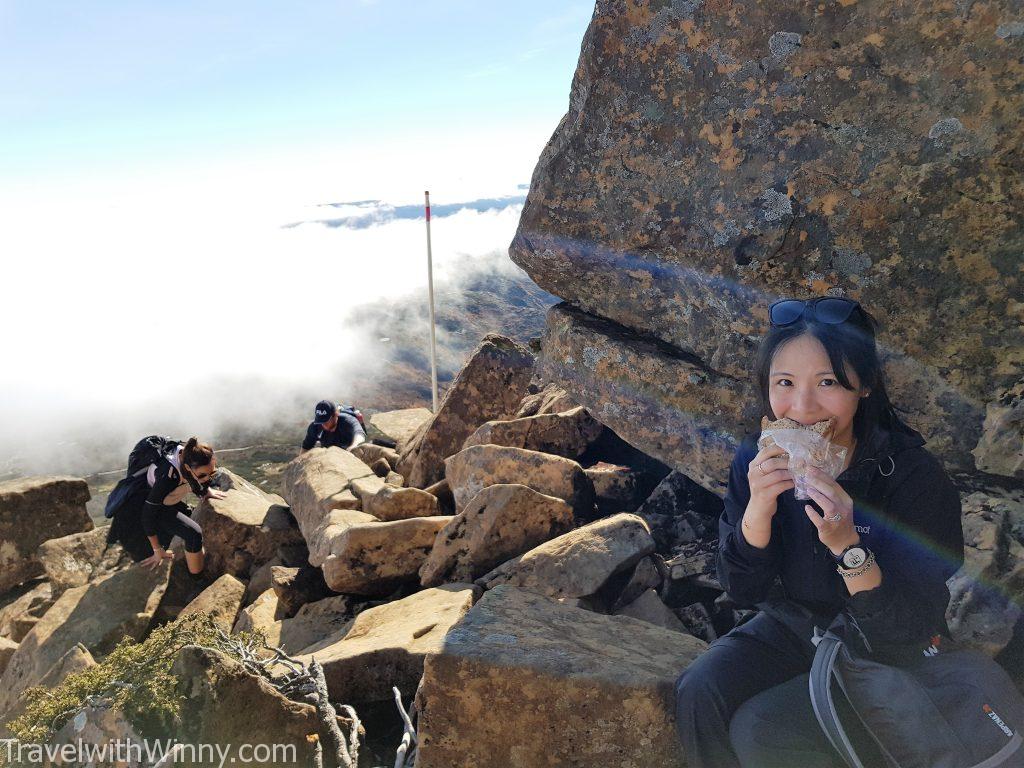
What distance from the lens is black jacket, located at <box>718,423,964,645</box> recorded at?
2443 mm

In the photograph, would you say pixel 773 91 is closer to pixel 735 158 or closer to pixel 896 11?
pixel 735 158

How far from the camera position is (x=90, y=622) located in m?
6.51

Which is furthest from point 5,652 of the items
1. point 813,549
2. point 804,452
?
point 804,452

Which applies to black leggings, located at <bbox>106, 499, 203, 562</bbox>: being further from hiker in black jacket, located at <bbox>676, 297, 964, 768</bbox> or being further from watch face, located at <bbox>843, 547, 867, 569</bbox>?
watch face, located at <bbox>843, 547, 867, 569</bbox>

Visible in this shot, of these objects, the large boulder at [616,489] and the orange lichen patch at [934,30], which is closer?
the orange lichen patch at [934,30]

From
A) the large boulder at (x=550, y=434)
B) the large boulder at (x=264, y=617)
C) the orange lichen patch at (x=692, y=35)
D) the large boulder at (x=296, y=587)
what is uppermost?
the orange lichen patch at (x=692, y=35)

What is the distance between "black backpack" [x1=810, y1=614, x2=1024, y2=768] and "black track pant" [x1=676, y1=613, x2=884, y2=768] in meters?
0.09

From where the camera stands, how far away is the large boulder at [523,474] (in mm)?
5785

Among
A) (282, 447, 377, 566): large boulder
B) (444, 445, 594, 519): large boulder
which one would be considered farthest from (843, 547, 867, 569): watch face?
(282, 447, 377, 566): large boulder

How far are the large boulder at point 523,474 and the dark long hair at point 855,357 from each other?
10.2ft

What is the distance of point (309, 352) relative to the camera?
7969cm

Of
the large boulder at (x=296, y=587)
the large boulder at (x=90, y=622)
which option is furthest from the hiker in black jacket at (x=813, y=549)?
the large boulder at (x=90, y=622)

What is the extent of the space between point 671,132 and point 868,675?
128 inches

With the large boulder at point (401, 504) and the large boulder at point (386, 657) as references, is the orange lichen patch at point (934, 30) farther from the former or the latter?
the large boulder at point (401, 504)
